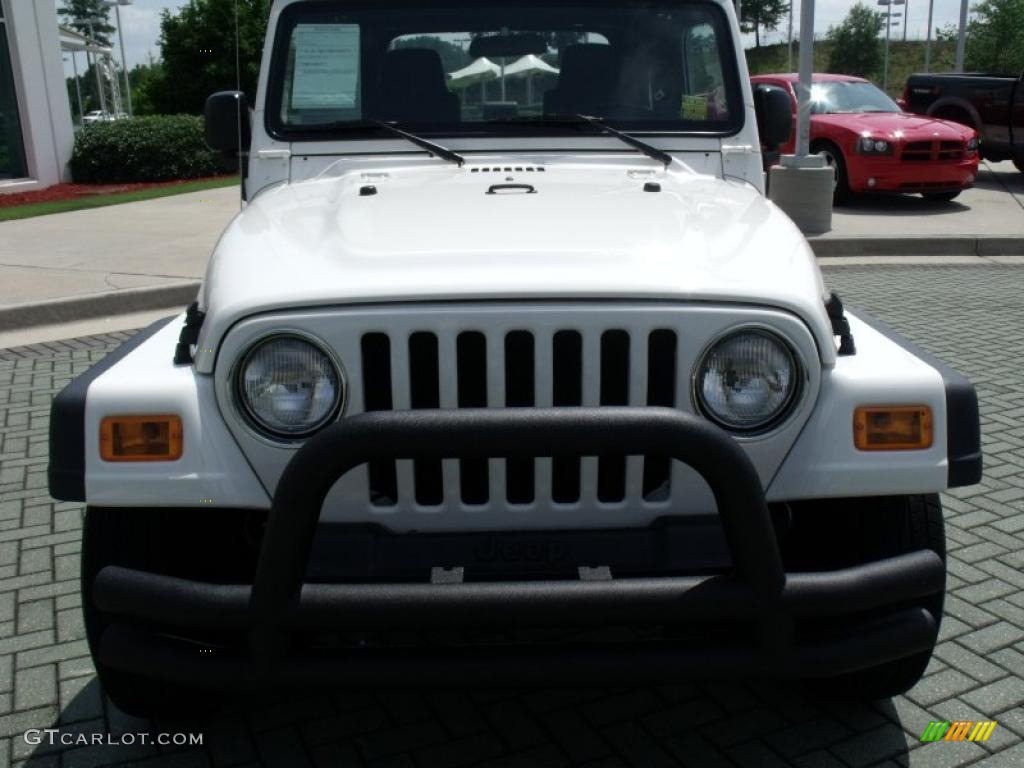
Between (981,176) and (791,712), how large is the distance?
15764mm

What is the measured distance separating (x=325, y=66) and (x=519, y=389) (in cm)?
190

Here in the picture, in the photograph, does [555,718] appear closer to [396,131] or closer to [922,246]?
[396,131]

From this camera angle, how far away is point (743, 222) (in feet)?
9.53

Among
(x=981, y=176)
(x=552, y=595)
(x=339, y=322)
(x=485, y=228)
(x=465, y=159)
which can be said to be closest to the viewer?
(x=552, y=595)

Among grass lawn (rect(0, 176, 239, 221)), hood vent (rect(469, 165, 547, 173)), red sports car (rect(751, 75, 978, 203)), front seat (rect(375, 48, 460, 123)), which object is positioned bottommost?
grass lawn (rect(0, 176, 239, 221))

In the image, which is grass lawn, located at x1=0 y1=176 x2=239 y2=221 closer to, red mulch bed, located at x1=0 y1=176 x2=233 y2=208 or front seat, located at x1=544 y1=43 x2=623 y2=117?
red mulch bed, located at x1=0 y1=176 x2=233 y2=208

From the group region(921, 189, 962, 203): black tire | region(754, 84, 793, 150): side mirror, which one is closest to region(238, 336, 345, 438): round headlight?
region(754, 84, 793, 150): side mirror

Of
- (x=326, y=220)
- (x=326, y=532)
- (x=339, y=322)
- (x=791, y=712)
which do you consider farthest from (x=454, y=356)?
(x=791, y=712)

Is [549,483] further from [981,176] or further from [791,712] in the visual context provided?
[981,176]

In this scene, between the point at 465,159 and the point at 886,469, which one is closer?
the point at 886,469

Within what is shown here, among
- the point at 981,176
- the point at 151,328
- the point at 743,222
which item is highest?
the point at 743,222

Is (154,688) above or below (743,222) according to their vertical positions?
below

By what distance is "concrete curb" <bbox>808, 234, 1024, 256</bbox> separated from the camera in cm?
1074

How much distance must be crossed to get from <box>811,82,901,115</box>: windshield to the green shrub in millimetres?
10046
